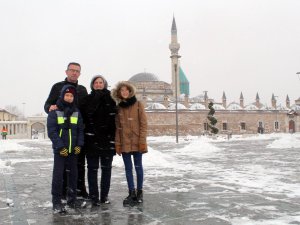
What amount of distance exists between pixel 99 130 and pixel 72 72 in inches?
37.6

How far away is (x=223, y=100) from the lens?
200 ft

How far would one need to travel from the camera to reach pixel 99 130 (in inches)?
220

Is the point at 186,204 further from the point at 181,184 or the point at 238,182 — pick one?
the point at 238,182

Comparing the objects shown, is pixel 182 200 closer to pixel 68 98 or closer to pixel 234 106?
pixel 68 98

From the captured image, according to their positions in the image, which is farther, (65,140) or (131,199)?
(131,199)

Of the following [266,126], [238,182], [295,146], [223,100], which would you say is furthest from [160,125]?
[238,182]

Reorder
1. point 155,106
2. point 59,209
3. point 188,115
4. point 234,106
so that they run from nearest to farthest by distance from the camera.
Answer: point 59,209
point 155,106
point 188,115
point 234,106

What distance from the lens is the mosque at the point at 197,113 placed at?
52531mm

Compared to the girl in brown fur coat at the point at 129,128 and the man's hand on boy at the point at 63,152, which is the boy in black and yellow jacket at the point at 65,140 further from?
the girl in brown fur coat at the point at 129,128

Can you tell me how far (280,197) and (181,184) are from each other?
80.4 inches

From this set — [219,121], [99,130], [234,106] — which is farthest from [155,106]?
[99,130]

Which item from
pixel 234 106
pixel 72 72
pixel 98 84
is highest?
pixel 234 106

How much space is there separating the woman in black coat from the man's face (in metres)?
0.27

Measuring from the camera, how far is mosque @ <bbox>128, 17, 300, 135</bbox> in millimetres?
52531
